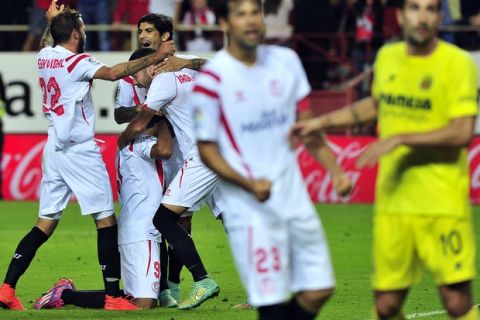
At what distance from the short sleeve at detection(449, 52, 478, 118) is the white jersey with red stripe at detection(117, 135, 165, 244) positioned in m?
3.72

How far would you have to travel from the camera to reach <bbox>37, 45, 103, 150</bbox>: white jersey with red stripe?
933 cm

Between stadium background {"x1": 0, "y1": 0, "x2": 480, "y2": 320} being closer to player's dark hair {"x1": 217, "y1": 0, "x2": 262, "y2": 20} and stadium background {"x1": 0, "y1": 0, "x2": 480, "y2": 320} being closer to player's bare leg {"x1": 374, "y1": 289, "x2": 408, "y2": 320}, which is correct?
player's bare leg {"x1": 374, "y1": 289, "x2": 408, "y2": 320}

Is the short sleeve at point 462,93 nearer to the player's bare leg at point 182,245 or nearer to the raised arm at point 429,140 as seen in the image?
the raised arm at point 429,140

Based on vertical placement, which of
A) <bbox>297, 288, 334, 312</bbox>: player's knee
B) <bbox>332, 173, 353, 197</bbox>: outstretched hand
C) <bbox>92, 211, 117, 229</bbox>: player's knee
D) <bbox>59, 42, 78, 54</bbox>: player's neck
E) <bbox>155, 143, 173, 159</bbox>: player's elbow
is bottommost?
<bbox>92, 211, 117, 229</bbox>: player's knee

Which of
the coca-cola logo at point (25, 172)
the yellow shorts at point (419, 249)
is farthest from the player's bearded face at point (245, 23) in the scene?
the coca-cola logo at point (25, 172)

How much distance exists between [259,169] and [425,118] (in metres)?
0.96

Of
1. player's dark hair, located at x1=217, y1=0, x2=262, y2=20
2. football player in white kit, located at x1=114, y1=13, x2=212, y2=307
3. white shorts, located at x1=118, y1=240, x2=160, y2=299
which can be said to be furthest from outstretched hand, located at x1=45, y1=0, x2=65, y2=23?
player's dark hair, located at x1=217, y1=0, x2=262, y2=20

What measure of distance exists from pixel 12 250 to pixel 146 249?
406 cm

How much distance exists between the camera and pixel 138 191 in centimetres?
981

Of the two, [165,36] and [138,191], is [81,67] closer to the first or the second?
[165,36]

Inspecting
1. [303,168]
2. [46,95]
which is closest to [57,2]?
[46,95]

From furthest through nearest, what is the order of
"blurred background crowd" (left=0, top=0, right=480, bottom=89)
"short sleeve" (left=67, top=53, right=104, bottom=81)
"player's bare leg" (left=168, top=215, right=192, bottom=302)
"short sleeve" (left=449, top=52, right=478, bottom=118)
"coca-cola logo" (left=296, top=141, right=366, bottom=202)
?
"blurred background crowd" (left=0, top=0, right=480, bottom=89)
"coca-cola logo" (left=296, top=141, right=366, bottom=202)
"player's bare leg" (left=168, top=215, right=192, bottom=302)
"short sleeve" (left=67, top=53, right=104, bottom=81)
"short sleeve" (left=449, top=52, right=478, bottom=118)

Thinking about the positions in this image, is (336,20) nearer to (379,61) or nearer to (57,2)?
(57,2)

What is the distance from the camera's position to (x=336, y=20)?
796 inches
